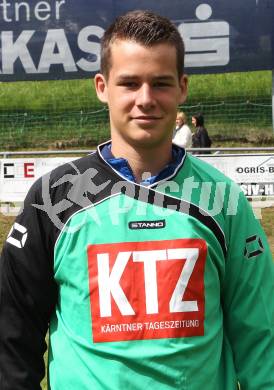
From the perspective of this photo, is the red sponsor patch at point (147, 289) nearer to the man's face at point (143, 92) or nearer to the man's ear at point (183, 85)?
the man's face at point (143, 92)

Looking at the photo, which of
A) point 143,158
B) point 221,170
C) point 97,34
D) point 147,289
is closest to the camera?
point 147,289

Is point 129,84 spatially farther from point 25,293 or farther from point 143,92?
point 25,293

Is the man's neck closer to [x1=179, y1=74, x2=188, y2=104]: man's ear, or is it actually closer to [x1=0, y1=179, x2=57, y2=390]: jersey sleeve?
[x1=179, y1=74, x2=188, y2=104]: man's ear

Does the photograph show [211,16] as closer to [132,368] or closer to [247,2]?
[247,2]

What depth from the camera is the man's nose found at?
2.05 m

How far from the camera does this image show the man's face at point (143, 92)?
6.77ft

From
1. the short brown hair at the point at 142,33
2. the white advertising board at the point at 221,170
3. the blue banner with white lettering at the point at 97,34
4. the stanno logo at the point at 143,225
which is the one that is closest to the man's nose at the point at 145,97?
the short brown hair at the point at 142,33

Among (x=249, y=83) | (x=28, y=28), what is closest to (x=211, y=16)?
(x=249, y=83)

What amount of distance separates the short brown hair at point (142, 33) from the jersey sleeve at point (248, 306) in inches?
19.4

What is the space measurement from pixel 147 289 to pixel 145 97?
0.52 m

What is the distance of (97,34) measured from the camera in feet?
62.9

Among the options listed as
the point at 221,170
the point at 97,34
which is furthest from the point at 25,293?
the point at 97,34

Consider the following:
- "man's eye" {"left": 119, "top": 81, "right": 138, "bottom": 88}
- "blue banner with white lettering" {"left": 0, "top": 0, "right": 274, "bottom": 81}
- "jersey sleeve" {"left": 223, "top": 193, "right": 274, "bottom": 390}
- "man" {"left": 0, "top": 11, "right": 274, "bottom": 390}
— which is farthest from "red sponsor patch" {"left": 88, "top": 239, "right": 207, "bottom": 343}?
"blue banner with white lettering" {"left": 0, "top": 0, "right": 274, "bottom": 81}

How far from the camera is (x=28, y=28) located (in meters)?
19.3
